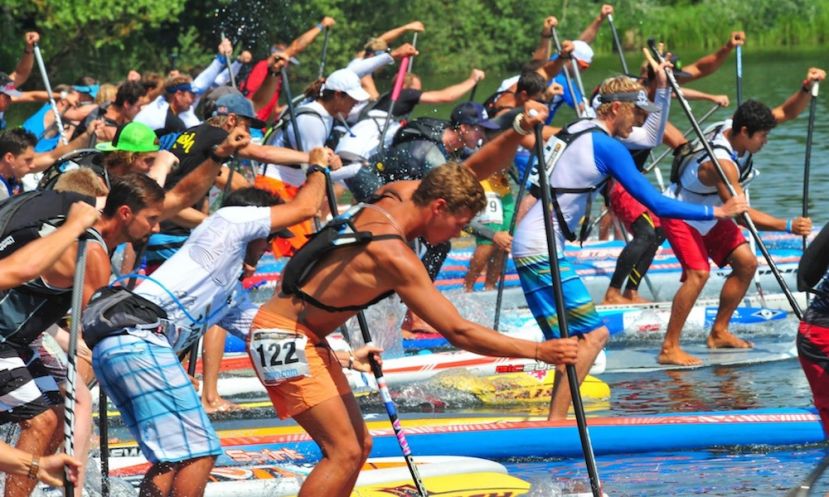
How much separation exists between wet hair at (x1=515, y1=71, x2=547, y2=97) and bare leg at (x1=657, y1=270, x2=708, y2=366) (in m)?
2.11

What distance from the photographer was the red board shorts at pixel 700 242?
9.16m

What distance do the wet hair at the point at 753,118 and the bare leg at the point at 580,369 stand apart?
245cm

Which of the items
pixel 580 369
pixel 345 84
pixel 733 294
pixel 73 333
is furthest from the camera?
pixel 345 84

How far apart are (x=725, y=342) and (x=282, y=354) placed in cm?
497

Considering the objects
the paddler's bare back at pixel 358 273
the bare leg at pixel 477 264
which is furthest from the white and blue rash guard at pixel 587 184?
the bare leg at pixel 477 264

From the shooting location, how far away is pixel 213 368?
312 inches

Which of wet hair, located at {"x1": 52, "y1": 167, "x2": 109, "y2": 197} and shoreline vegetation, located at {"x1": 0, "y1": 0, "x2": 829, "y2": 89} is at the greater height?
shoreline vegetation, located at {"x1": 0, "y1": 0, "x2": 829, "y2": 89}

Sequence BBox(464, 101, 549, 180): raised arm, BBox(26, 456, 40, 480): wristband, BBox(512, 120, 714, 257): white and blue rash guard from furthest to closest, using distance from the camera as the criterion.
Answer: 1. BBox(512, 120, 714, 257): white and blue rash guard
2. BBox(464, 101, 549, 180): raised arm
3. BBox(26, 456, 40, 480): wristband

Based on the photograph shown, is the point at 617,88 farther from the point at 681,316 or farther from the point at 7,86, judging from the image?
the point at 7,86

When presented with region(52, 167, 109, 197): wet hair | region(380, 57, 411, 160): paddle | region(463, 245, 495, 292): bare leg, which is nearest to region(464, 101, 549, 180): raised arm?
region(52, 167, 109, 197): wet hair

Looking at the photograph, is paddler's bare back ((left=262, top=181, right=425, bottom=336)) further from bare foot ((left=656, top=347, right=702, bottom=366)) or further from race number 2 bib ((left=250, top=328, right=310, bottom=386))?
bare foot ((left=656, top=347, right=702, bottom=366))

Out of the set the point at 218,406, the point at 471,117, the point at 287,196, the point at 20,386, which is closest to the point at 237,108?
Answer: the point at 287,196

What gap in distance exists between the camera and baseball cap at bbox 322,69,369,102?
394 inches

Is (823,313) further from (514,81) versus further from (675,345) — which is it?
(514,81)
